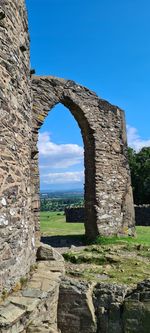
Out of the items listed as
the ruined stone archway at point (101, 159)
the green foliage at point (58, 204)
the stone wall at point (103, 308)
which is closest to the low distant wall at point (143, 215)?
the ruined stone archway at point (101, 159)

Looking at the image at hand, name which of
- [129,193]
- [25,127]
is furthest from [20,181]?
[129,193]

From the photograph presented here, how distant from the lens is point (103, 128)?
13.4 meters

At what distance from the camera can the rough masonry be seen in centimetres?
539

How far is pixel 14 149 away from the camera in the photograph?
585 cm

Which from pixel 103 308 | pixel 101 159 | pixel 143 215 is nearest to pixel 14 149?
pixel 103 308

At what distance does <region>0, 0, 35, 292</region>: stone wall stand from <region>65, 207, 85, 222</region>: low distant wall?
18.1 meters

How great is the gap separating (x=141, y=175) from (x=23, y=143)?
2736 centimetres

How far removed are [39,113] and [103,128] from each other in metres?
3.11

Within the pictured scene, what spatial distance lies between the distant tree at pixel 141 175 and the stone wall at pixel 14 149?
25.8 m

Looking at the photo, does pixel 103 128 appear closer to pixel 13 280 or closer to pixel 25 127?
pixel 25 127

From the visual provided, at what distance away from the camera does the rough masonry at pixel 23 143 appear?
17.7 feet

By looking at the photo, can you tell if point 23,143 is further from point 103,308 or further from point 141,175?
point 141,175

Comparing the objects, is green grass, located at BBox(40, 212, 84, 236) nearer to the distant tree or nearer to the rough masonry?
the rough masonry

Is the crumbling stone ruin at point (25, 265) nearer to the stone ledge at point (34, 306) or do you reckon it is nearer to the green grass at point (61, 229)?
the stone ledge at point (34, 306)
